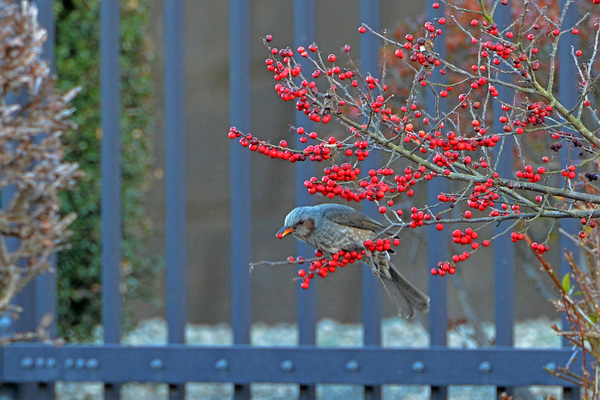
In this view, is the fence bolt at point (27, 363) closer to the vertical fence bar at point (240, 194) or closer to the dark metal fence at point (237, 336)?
the dark metal fence at point (237, 336)

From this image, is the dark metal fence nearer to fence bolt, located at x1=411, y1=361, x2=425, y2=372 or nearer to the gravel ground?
fence bolt, located at x1=411, y1=361, x2=425, y2=372

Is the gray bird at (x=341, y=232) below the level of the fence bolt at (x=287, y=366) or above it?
above

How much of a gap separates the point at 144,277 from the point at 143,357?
200 cm

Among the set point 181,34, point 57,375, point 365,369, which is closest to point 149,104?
point 181,34

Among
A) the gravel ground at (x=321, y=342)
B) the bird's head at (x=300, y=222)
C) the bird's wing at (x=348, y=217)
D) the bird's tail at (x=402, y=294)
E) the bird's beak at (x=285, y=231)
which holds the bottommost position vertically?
the gravel ground at (x=321, y=342)

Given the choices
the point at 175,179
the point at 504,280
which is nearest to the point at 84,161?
the point at 175,179

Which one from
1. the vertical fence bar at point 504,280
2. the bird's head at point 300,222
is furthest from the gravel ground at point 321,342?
the bird's head at point 300,222

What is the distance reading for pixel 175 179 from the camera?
3234 millimetres

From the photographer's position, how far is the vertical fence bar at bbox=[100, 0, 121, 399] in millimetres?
3244

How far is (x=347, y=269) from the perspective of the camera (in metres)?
6.14

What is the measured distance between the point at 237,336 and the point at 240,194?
0.56 m

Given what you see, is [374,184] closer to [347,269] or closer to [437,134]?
[437,134]

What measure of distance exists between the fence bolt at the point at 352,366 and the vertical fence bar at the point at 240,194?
41 cm

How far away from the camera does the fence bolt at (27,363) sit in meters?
3.22
